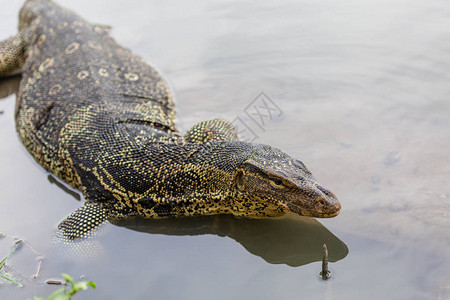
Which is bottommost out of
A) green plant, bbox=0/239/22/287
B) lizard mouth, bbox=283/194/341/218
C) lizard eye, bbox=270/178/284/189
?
green plant, bbox=0/239/22/287

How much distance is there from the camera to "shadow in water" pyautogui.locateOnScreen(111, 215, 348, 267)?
493 centimetres

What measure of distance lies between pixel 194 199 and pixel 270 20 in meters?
5.37

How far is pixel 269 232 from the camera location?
529 cm

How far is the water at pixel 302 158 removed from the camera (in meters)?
4.71

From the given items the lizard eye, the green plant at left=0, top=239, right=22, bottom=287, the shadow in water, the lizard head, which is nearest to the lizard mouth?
the lizard head

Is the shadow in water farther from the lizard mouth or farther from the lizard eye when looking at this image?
the lizard eye

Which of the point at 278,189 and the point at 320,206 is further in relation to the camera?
the point at 278,189

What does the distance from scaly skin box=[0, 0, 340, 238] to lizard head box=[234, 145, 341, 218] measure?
10 mm

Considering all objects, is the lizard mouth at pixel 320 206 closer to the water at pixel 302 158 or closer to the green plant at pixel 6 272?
the water at pixel 302 158

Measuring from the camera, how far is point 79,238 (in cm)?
530

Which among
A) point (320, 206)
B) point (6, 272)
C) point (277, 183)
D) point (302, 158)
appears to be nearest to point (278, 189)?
point (277, 183)

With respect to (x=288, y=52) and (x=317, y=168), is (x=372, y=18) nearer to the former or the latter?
(x=288, y=52)

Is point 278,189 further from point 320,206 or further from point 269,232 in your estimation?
point 269,232

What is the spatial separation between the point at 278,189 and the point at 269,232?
2.41 ft
